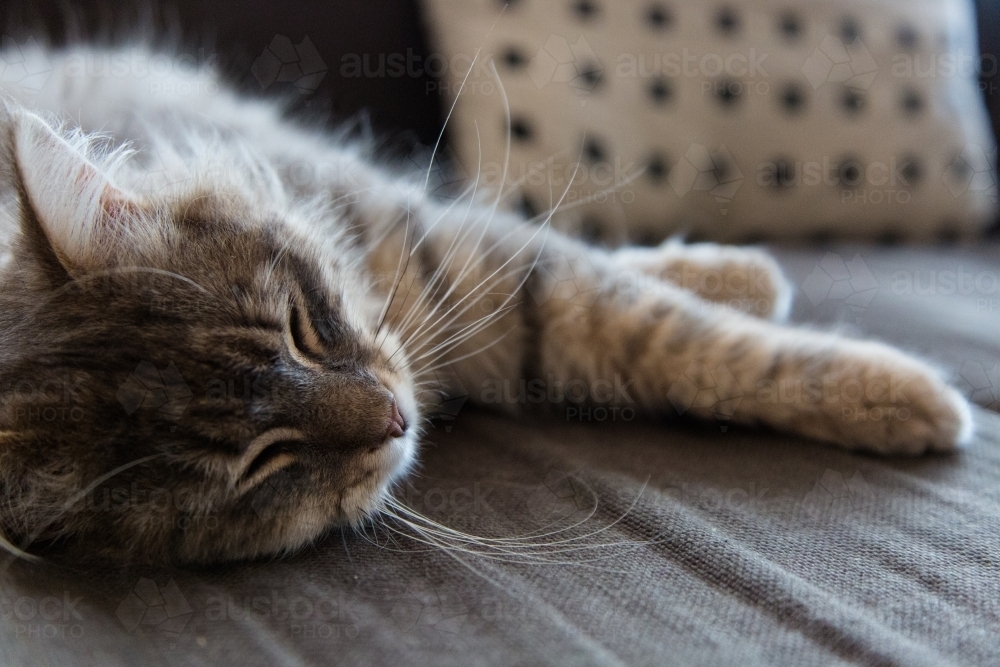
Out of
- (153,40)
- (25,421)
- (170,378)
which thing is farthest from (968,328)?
(153,40)

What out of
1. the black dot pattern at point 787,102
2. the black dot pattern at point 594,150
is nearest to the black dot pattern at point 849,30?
the black dot pattern at point 787,102

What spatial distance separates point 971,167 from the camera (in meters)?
1.70

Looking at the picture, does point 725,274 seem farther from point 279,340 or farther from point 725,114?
point 279,340

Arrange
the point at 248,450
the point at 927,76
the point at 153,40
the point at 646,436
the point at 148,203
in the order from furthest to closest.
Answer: the point at 927,76 < the point at 153,40 < the point at 646,436 < the point at 148,203 < the point at 248,450

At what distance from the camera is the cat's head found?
67cm

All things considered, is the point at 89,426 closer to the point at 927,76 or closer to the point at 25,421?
the point at 25,421

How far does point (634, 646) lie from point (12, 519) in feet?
2.06

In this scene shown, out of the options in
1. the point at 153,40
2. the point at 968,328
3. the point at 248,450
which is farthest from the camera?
the point at 153,40

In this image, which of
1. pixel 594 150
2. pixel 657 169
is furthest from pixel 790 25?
pixel 594 150

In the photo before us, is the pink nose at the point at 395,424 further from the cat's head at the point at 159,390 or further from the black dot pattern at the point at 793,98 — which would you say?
the black dot pattern at the point at 793,98

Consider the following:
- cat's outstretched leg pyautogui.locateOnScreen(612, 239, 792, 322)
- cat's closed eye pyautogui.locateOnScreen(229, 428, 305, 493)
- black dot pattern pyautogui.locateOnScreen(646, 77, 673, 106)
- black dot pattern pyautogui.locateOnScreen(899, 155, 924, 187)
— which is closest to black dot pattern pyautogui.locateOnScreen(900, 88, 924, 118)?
black dot pattern pyautogui.locateOnScreen(899, 155, 924, 187)

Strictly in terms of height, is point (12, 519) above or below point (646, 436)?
below

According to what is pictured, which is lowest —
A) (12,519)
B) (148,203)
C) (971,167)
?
(12,519)

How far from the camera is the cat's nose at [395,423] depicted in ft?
2.49
